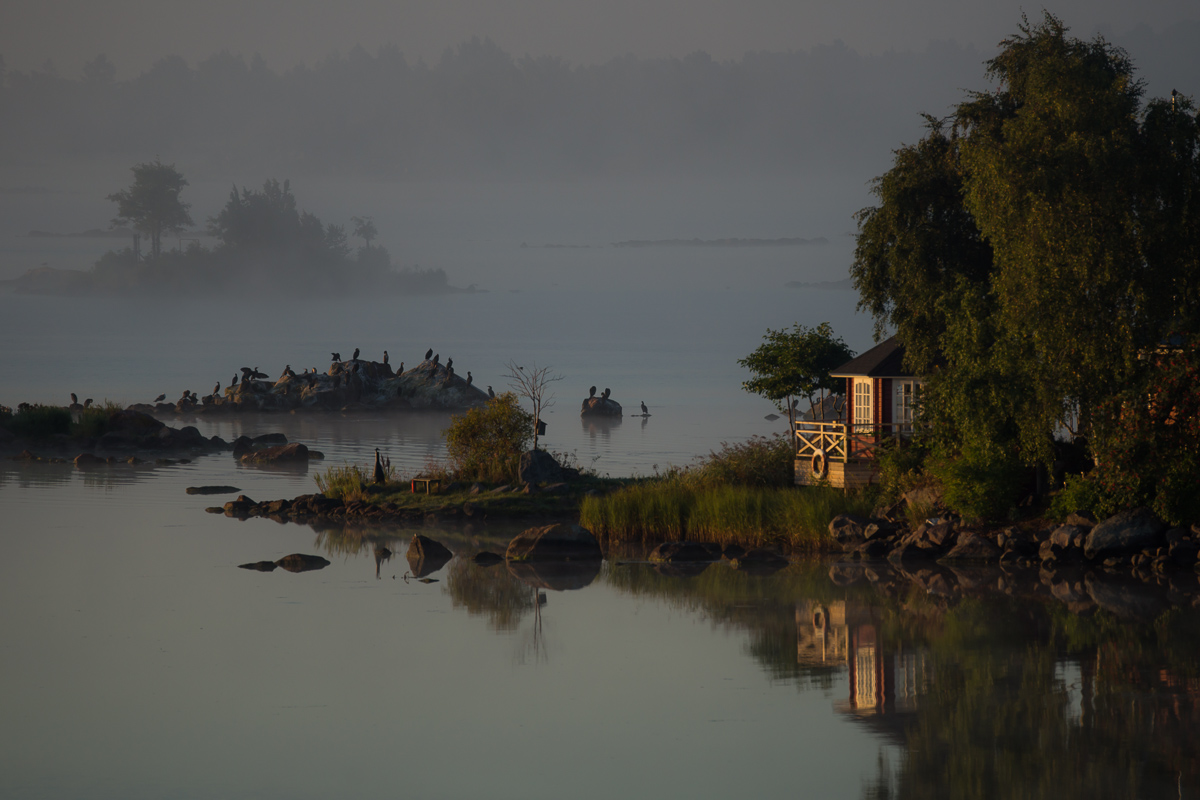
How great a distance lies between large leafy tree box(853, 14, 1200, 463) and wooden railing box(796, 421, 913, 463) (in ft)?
12.9

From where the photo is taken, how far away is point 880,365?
3472cm

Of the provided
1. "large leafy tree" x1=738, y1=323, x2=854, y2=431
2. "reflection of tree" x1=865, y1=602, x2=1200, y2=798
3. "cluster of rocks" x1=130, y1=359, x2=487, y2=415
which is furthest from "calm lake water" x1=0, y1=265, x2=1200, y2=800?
"cluster of rocks" x1=130, y1=359, x2=487, y2=415

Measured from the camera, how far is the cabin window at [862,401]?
3512 cm

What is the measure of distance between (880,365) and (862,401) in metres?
1.26

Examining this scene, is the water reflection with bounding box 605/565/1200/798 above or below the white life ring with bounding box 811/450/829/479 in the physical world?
below

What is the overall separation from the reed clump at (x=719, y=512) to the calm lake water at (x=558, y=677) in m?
2.43

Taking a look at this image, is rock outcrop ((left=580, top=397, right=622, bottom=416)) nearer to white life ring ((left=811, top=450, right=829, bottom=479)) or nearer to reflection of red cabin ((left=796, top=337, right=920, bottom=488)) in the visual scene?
reflection of red cabin ((left=796, top=337, right=920, bottom=488))

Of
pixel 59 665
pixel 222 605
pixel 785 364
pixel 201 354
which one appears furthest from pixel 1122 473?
pixel 201 354

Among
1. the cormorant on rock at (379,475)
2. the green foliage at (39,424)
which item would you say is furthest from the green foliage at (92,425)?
the cormorant on rock at (379,475)

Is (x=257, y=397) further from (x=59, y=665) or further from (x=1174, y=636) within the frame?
(x=1174, y=636)

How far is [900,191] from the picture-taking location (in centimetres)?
3312

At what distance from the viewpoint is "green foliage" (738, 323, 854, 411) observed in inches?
1513

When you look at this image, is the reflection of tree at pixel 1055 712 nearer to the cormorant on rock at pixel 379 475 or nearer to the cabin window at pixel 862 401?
the cabin window at pixel 862 401

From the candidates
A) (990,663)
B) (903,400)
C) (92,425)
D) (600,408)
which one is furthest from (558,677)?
(600,408)
